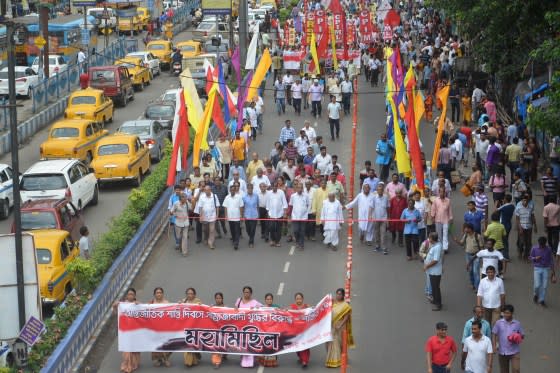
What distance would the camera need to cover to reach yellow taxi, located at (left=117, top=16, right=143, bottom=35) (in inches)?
2724

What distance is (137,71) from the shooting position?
48.9 m

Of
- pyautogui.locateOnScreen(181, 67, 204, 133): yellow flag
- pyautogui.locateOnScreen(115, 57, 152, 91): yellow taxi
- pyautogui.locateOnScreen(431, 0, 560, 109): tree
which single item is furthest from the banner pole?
pyautogui.locateOnScreen(115, 57, 152, 91): yellow taxi

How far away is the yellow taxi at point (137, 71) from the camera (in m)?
48.5

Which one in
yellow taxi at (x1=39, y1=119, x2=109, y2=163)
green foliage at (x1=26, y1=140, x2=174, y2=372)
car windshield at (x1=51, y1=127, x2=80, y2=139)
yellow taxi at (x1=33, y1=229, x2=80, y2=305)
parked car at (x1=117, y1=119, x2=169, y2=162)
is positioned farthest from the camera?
parked car at (x1=117, y1=119, x2=169, y2=162)

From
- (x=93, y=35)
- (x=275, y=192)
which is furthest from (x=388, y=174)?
(x=93, y=35)

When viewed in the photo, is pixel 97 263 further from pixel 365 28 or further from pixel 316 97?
pixel 365 28

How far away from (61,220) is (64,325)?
20.2 feet

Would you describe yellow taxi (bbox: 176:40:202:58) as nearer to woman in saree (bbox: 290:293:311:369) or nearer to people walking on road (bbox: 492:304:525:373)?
woman in saree (bbox: 290:293:311:369)

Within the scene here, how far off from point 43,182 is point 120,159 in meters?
3.47

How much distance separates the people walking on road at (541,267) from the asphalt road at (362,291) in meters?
0.23

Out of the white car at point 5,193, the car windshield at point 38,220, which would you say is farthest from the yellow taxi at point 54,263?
the white car at point 5,193

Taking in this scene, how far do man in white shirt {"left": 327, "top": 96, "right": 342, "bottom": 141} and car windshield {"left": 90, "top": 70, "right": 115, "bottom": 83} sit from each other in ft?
37.5

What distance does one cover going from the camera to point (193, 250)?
83.4ft

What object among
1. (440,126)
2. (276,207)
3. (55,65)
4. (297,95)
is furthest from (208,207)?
(55,65)
